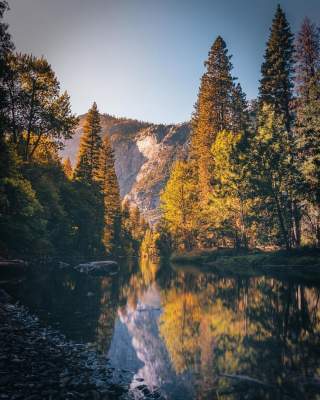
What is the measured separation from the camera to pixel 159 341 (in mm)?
10133

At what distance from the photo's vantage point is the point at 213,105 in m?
55.3

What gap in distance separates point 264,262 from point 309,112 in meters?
15.6

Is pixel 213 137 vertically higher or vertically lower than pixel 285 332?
Answer: higher

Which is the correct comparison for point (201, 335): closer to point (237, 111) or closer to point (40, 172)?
point (40, 172)

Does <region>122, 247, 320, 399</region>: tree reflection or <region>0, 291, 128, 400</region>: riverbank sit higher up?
<region>0, 291, 128, 400</region>: riverbank

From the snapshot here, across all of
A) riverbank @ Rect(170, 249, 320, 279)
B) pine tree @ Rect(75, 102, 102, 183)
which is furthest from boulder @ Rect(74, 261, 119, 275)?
pine tree @ Rect(75, 102, 102, 183)

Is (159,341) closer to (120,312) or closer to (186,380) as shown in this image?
(186,380)

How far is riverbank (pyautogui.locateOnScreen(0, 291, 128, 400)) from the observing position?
552 centimetres

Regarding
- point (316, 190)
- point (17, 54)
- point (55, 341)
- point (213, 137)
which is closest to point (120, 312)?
point (55, 341)

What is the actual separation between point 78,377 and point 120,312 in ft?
26.6

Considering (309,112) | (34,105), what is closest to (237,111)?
(309,112)

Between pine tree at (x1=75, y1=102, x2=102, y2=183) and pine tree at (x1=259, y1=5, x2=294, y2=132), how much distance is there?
83.6ft

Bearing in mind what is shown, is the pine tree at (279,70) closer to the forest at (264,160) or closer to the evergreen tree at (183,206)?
the forest at (264,160)

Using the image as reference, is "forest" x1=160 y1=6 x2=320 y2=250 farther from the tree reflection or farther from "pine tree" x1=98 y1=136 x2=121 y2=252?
the tree reflection
